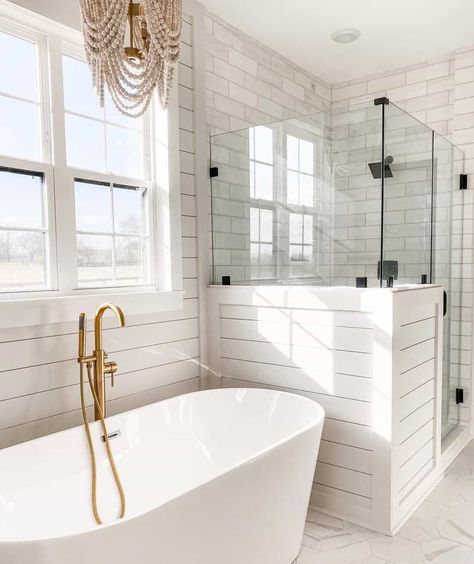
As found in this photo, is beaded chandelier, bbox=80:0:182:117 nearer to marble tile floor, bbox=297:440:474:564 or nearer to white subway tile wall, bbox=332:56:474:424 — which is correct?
white subway tile wall, bbox=332:56:474:424

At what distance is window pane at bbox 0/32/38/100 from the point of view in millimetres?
2121

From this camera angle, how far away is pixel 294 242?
2.76 meters

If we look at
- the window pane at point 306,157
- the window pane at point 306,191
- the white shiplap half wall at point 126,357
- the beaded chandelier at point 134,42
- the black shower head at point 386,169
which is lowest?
the white shiplap half wall at point 126,357

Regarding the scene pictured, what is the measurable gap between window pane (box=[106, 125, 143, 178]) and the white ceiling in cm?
99

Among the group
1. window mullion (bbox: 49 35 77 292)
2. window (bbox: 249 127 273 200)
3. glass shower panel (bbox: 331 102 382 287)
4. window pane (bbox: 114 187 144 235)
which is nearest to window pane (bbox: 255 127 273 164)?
window (bbox: 249 127 273 200)

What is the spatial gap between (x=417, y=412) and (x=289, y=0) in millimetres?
2442

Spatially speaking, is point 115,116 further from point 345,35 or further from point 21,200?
point 345,35

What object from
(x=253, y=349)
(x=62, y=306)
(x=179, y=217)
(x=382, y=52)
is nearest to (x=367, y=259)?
(x=253, y=349)

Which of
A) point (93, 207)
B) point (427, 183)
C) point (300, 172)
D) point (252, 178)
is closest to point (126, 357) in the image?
point (93, 207)

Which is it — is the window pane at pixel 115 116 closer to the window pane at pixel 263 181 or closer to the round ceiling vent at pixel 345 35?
the window pane at pixel 263 181

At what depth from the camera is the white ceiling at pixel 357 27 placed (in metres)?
2.90

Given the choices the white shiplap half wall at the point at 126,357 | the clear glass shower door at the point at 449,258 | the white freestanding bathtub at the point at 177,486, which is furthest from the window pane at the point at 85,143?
the clear glass shower door at the point at 449,258

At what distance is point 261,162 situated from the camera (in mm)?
2852

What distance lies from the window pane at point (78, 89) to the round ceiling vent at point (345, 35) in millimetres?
1738
